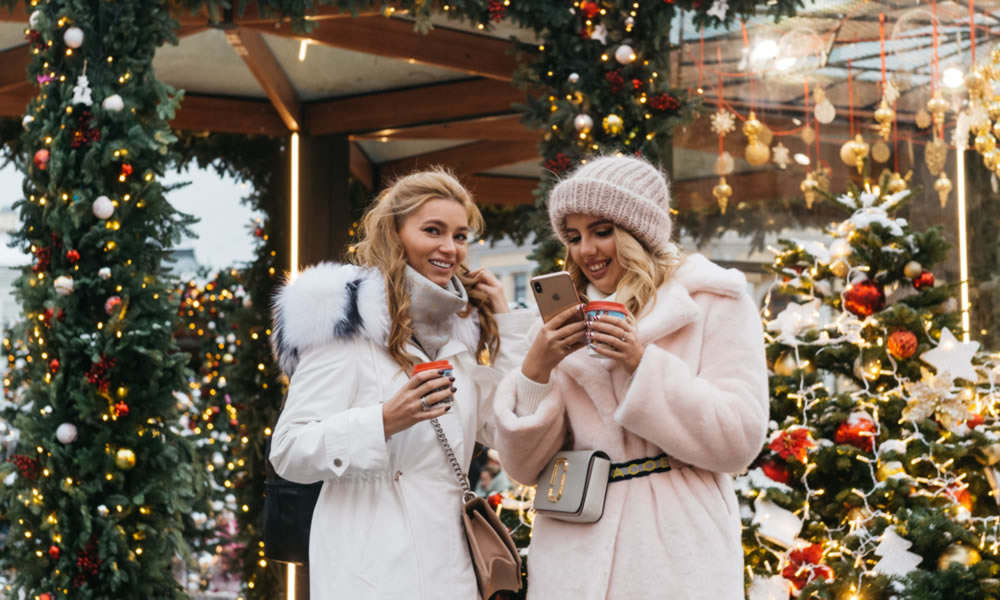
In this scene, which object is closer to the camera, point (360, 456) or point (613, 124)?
point (360, 456)

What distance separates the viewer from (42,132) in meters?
4.86

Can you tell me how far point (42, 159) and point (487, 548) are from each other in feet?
10.5

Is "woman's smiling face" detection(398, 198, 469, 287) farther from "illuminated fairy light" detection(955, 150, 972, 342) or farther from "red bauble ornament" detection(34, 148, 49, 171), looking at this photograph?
"illuminated fairy light" detection(955, 150, 972, 342)

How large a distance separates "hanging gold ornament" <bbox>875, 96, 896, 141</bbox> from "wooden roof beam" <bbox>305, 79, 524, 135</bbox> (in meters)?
2.21

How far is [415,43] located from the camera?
243 inches

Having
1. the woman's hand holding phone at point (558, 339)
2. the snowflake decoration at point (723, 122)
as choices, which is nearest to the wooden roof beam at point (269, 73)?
the snowflake decoration at point (723, 122)

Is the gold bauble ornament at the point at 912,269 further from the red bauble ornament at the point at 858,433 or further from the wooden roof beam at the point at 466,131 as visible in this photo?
the wooden roof beam at the point at 466,131

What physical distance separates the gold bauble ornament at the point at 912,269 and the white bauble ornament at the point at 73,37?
3.89 meters

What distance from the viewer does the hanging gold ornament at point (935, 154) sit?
22.8ft

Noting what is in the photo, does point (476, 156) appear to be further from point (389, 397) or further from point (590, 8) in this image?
point (389, 397)

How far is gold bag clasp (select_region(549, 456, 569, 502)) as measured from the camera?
2.51 metres

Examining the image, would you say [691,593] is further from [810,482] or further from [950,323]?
[950,323]

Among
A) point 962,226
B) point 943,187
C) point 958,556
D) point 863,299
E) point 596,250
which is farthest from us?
point 962,226

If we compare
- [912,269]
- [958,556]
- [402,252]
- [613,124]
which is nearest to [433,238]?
[402,252]
